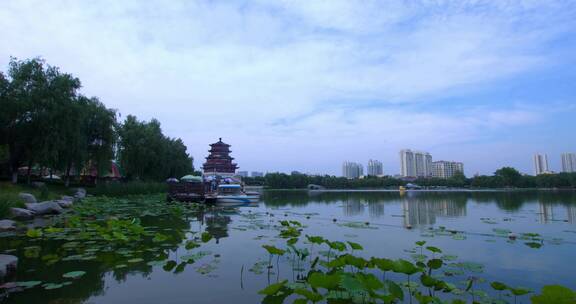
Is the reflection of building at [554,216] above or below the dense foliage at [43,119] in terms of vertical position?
below

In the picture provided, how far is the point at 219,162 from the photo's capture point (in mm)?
54906

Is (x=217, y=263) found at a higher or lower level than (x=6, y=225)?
lower

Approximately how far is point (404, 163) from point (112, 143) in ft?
430

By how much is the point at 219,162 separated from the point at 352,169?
131m

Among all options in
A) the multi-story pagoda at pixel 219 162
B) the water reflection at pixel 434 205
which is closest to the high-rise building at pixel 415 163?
the multi-story pagoda at pixel 219 162

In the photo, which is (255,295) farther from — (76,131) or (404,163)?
(404,163)

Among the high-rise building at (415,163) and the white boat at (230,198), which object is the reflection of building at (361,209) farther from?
the high-rise building at (415,163)

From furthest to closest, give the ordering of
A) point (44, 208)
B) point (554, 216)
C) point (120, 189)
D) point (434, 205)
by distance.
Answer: point (120, 189), point (434, 205), point (554, 216), point (44, 208)

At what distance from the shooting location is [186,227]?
520 inches

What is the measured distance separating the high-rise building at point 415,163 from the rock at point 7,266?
147 meters

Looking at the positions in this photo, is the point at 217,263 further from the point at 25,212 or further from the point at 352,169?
the point at 352,169

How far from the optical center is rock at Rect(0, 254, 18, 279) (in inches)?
226

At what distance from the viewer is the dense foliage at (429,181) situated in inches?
3659

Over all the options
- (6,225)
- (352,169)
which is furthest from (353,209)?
(352,169)
